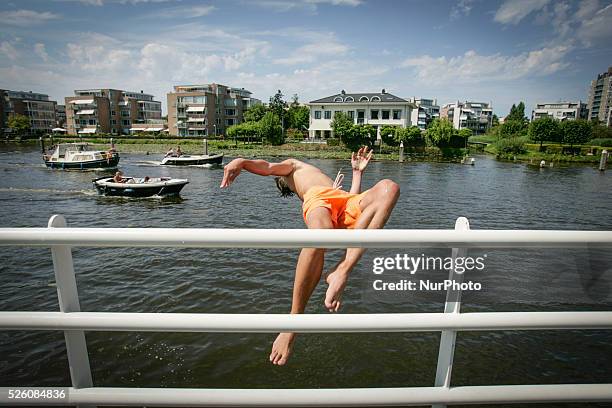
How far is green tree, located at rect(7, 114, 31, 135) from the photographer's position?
87500 mm

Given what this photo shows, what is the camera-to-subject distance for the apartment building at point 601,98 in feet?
433

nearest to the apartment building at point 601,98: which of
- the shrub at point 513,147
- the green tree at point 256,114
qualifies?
the shrub at point 513,147

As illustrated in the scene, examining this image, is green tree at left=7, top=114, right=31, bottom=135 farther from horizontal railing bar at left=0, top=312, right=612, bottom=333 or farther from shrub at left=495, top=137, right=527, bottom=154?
horizontal railing bar at left=0, top=312, right=612, bottom=333

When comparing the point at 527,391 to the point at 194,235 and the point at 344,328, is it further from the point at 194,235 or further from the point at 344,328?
the point at 194,235

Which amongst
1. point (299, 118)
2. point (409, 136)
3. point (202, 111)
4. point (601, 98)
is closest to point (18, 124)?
point (202, 111)

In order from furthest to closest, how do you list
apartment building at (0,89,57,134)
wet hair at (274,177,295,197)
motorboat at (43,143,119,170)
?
apartment building at (0,89,57,134) → motorboat at (43,143,119,170) → wet hair at (274,177,295,197)

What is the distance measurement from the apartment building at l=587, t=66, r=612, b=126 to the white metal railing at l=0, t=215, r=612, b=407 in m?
161

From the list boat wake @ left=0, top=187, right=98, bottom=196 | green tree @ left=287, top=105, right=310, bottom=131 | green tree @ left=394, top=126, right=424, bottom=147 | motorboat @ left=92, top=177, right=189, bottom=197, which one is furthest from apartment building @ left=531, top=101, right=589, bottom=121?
boat wake @ left=0, top=187, right=98, bottom=196

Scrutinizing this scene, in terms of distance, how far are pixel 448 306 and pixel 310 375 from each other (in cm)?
367

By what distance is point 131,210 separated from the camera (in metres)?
19.1

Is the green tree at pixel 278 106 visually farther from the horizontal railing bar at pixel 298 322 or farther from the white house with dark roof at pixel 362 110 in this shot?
the horizontal railing bar at pixel 298 322

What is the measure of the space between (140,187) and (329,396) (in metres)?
21.8

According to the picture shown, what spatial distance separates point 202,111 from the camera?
79562 millimetres

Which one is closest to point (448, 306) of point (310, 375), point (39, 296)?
point (310, 375)
